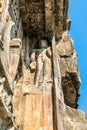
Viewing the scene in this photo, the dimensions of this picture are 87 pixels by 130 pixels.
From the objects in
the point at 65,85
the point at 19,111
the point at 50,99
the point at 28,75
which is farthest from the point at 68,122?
the point at 65,85

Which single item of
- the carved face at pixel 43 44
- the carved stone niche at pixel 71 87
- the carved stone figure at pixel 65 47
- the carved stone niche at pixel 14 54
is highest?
the carved stone niche at pixel 14 54


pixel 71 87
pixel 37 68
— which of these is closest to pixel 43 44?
pixel 37 68

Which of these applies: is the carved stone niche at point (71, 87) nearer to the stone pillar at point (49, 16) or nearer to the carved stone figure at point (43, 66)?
the carved stone figure at point (43, 66)

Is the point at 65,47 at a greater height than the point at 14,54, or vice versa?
the point at 14,54

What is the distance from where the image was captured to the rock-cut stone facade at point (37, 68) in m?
5.50

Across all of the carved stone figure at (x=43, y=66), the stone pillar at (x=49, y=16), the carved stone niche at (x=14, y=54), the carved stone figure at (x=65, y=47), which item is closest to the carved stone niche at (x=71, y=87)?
the carved stone figure at (x=65, y=47)

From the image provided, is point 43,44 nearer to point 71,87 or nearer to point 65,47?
point 65,47

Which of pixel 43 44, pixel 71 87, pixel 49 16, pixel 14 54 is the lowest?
pixel 71 87

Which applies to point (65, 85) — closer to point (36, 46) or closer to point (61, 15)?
point (36, 46)

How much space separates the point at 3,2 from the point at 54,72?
7.38 feet

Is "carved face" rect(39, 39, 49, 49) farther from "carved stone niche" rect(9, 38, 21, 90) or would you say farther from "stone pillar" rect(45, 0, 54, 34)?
"carved stone niche" rect(9, 38, 21, 90)

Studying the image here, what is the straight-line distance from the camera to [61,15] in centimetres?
842

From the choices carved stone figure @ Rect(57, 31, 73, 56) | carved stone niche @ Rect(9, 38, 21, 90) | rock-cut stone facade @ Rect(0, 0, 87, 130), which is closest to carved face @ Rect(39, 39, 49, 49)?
rock-cut stone facade @ Rect(0, 0, 87, 130)

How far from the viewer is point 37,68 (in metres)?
7.52
